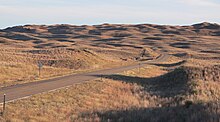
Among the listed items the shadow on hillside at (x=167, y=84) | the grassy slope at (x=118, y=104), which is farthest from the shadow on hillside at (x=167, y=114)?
the shadow on hillside at (x=167, y=84)

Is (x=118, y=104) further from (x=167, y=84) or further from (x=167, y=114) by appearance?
(x=167, y=84)

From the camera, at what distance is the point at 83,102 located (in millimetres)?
25234

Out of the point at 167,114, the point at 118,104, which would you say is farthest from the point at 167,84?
the point at 167,114

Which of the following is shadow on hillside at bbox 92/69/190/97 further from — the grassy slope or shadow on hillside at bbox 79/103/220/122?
shadow on hillside at bbox 79/103/220/122

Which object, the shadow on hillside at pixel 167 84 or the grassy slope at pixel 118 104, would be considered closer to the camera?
the grassy slope at pixel 118 104

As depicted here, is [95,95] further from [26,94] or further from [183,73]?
[183,73]

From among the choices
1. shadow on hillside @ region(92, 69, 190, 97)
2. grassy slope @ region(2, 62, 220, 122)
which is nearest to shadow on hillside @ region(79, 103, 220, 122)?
grassy slope @ region(2, 62, 220, 122)

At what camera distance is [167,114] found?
1925cm

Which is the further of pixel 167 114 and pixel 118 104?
A: pixel 118 104

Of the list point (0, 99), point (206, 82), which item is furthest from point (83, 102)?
point (206, 82)

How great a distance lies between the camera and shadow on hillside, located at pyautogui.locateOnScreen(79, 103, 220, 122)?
Result: 58.7ft

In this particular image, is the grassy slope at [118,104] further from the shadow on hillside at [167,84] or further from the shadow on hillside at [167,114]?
the shadow on hillside at [167,84]

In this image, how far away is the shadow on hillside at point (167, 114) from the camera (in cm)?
1790

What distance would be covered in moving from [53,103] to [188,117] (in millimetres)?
8202
